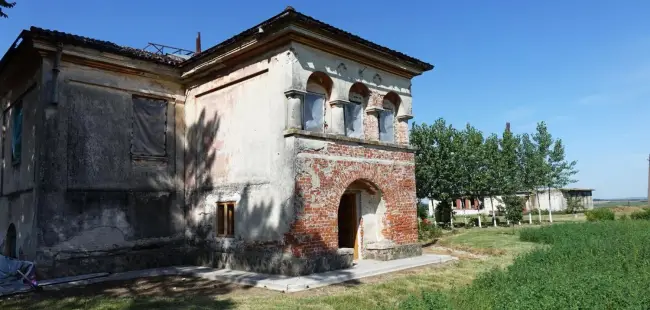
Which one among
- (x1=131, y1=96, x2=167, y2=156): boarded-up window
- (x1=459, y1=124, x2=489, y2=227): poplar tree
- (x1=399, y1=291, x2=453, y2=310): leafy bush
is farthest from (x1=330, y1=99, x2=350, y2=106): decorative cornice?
(x1=459, y1=124, x2=489, y2=227): poplar tree

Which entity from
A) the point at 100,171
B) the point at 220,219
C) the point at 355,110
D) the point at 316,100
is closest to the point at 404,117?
the point at 355,110

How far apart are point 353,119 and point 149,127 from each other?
5.85 m

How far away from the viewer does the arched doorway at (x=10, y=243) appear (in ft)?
43.1

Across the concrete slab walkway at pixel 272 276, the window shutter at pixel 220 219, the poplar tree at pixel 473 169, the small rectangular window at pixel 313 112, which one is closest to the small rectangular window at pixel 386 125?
the small rectangular window at pixel 313 112

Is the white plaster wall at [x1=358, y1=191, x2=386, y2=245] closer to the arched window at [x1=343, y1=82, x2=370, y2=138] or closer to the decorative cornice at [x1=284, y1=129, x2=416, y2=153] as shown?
the decorative cornice at [x1=284, y1=129, x2=416, y2=153]

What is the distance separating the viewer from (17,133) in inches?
535

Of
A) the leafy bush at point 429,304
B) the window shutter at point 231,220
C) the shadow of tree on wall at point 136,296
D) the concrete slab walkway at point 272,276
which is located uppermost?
the window shutter at point 231,220

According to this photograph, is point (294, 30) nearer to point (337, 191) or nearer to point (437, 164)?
point (337, 191)

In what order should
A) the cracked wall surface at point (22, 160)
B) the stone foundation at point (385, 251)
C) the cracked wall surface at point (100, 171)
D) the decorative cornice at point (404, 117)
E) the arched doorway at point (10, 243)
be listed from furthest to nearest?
the decorative cornice at point (404, 117), the arched doorway at point (10, 243), the stone foundation at point (385, 251), the cracked wall surface at point (22, 160), the cracked wall surface at point (100, 171)

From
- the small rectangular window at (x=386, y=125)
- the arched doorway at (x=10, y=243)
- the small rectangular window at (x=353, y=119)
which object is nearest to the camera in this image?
the small rectangular window at (x=353, y=119)

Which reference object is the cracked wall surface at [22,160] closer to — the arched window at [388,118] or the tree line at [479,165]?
the arched window at [388,118]

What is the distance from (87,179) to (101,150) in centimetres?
85

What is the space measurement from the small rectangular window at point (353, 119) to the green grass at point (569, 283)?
17.7 feet

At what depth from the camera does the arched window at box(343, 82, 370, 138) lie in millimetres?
13055
